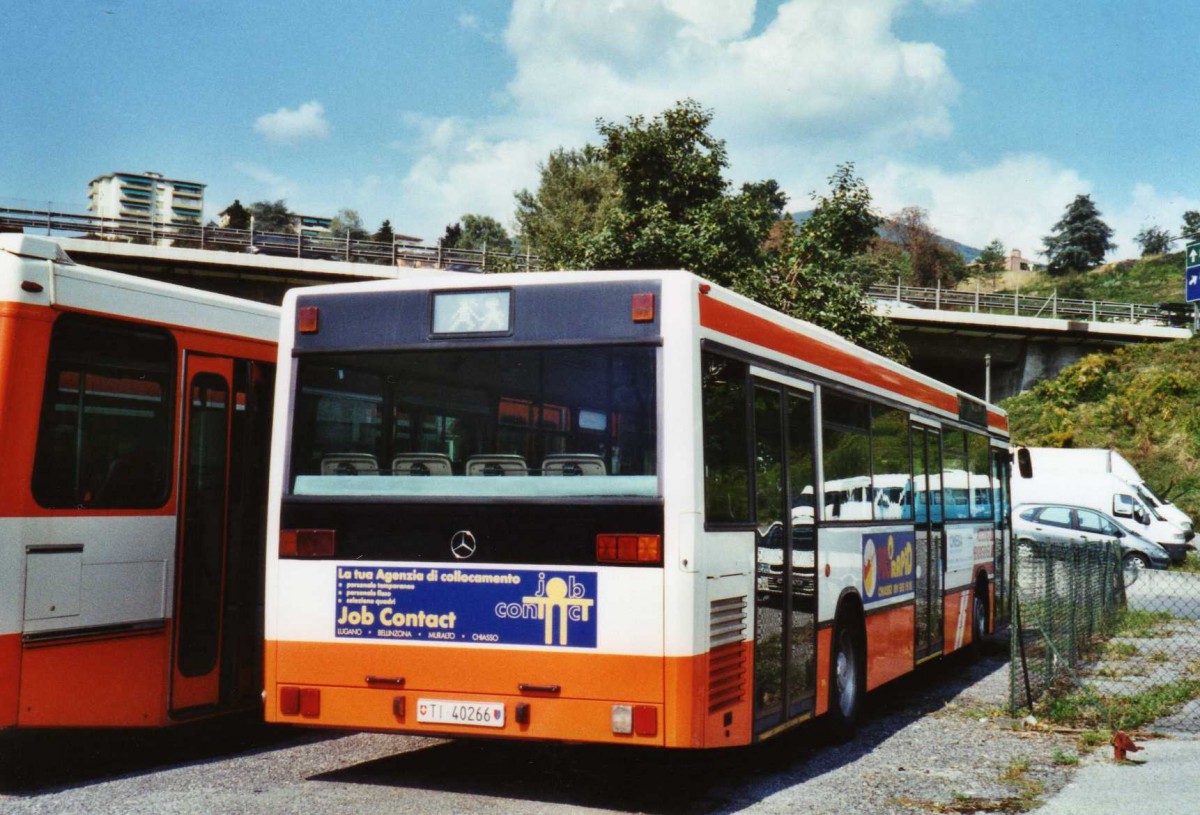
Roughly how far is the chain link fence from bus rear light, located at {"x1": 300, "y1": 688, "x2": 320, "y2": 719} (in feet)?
16.2

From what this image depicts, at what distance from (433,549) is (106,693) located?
2.25 meters

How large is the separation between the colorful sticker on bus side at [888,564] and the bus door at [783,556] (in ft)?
4.64

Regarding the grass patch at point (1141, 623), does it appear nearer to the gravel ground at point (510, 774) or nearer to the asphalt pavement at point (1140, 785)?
the gravel ground at point (510, 774)

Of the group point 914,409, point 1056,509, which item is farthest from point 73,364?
point 1056,509

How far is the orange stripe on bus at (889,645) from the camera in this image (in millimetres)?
9664

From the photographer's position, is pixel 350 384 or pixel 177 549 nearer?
pixel 350 384

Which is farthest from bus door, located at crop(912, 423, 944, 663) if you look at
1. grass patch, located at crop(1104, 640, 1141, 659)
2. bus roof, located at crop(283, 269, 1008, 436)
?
grass patch, located at crop(1104, 640, 1141, 659)

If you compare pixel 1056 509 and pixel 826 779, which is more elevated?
pixel 1056 509

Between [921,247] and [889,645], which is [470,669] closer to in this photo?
[889,645]

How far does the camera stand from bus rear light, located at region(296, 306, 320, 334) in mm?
7387

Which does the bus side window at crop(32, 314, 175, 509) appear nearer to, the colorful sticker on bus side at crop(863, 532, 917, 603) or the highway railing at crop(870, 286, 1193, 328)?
the colorful sticker on bus side at crop(863, 532, 917, 603)

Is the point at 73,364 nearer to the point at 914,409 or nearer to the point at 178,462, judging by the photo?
the point at 178,462

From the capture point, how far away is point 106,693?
7.54 metres

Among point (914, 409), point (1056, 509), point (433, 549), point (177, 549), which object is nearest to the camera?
point (433, 549)
